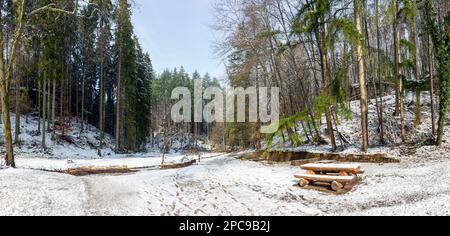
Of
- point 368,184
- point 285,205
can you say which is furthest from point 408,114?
point 285,205

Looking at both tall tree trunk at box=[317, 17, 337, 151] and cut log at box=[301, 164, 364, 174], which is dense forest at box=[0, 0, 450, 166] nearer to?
tall tree trunk at box=[317, 17, 337, 151]

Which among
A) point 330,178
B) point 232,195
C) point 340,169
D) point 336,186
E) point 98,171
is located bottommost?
point 98,171

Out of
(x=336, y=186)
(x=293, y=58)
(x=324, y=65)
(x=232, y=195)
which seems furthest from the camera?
(x=293, y=58)

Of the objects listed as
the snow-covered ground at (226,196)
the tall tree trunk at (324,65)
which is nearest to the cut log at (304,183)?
the snow-covered ground at (226,196)

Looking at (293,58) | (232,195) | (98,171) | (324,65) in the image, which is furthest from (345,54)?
(98,171)

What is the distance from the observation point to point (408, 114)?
1856 cm

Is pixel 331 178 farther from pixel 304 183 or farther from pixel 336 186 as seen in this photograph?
pixel 304 183

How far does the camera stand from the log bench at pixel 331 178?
8367 mm

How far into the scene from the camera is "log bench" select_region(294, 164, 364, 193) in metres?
8.37

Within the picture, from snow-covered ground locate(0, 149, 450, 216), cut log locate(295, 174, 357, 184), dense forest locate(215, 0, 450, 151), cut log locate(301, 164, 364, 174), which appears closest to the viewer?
snow-covered ground locate(0, 149, 450, 216)

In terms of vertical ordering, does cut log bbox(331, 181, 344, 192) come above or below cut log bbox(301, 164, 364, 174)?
below

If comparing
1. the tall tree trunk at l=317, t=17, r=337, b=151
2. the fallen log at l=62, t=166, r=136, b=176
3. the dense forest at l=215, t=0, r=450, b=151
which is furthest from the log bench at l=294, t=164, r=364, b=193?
the fallen log at l=62, t=166, r=136, b=176

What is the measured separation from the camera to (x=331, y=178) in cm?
846

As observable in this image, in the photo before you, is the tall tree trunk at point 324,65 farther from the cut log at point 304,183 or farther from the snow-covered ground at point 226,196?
the cut log at point 304,183
